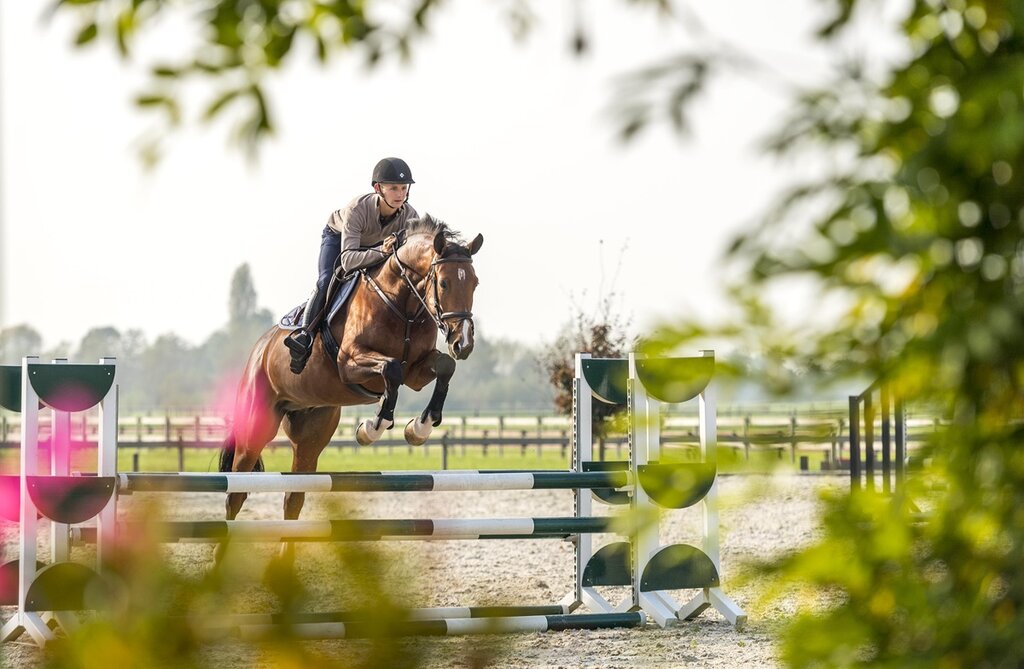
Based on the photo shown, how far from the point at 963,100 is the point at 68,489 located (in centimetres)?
494

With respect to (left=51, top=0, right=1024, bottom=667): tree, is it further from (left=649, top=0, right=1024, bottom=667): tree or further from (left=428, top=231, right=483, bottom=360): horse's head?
(left=428, top=231, right=483, bottom=360): horse's head

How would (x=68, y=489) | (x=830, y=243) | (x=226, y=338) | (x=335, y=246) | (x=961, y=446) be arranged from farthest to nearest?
(x=226, y=338), (x=335, y=246), (x=68, y=489), (x=961, y=446), (x=830, y=243)

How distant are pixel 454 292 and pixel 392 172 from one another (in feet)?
3.55

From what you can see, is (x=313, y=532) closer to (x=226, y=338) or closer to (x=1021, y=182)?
(x=1021, y=182)

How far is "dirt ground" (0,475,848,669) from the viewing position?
108cm

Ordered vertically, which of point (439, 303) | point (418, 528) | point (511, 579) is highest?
point (439, 303)

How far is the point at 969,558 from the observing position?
4.34ft

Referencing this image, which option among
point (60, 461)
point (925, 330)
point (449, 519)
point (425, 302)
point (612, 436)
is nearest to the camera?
point (925, 330)

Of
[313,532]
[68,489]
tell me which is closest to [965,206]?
[313,532]

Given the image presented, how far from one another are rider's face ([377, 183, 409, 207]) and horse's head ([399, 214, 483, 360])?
51cm

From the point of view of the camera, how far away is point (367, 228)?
7.48 m

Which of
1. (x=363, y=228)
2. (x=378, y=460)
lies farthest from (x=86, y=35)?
(x=378, y=460)

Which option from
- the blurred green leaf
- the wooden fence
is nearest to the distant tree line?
the wooden fence

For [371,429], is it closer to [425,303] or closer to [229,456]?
[425,303]
